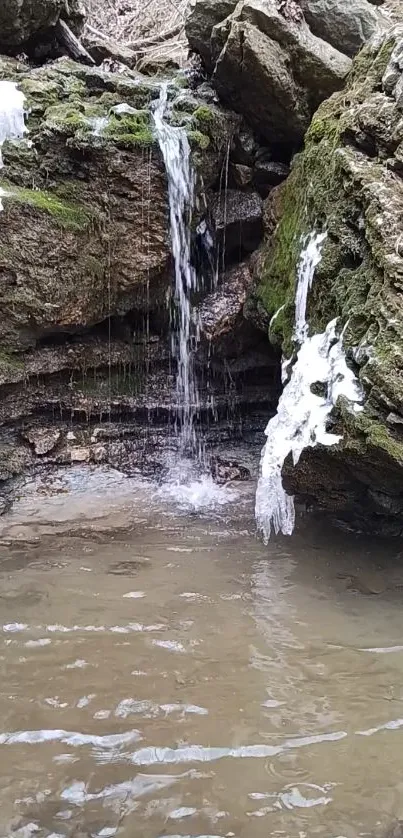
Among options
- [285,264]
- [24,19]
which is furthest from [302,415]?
[24,19]

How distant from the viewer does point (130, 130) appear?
19.0 feet

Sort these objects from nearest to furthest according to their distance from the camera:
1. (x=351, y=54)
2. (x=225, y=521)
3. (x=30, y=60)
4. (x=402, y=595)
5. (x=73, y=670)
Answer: (x=73, y=670) → (x=402, y=595) → (x=225, y=521) → (x=351, y=54) → (x=30, y=60)

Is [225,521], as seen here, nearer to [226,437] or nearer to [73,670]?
[226,437]

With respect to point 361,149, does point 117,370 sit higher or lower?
lower

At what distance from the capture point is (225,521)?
5.11 metres

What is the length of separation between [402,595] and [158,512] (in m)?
2.08

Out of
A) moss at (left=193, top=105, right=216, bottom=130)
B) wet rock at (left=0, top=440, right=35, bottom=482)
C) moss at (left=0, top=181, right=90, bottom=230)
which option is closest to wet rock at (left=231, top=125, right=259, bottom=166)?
moss at (left=193, top=105, right=216, bottom=130)

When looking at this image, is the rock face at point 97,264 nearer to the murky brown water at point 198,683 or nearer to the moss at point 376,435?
the murky brown water at point 198,683

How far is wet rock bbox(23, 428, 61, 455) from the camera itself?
235 inches

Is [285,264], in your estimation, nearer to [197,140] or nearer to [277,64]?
[197,140]

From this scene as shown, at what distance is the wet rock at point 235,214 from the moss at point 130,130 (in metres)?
0.82

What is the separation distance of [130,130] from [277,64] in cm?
139

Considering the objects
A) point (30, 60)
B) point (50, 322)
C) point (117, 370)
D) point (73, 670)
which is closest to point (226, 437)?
point (117, 370)

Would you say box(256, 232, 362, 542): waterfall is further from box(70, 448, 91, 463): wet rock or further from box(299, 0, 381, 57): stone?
box(299, 0, 381, 57): stone
